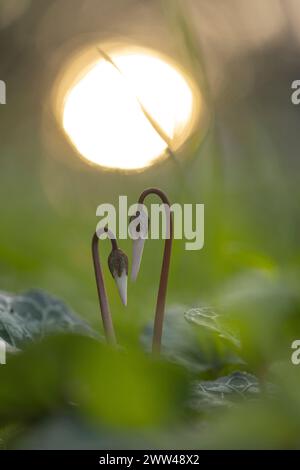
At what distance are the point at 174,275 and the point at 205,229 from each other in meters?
0.25

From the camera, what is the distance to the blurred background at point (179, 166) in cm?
142

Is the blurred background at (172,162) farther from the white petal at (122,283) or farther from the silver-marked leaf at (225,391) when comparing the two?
the silver-marked leaf at (225,391)

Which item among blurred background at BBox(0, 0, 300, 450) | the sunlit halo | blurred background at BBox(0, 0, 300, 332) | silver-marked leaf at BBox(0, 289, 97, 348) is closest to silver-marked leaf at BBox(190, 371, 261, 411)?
blurred background at BBox(0, 0, 300, 450)

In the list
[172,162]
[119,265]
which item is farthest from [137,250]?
[172,162]

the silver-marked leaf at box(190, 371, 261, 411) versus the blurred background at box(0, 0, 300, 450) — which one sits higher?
the blurred background at box(0, 0, 300, 450)

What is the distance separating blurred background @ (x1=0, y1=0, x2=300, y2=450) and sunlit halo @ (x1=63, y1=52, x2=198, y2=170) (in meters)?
0.17

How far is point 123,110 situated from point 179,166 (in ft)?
12.0

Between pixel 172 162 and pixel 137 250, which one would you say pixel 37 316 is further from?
pixel 172 162

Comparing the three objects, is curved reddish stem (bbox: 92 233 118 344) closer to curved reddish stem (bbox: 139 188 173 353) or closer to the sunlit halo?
curved reddish stem (bbox: 139 188 173 353)

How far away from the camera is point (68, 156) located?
235 inches

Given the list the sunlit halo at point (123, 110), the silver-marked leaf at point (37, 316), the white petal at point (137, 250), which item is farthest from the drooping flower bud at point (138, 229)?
the sunlit halo at point (123, 110)

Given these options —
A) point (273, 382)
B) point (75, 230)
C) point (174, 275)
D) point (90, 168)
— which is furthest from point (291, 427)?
point (90, 168)

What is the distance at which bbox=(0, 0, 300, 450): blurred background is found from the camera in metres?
1.42

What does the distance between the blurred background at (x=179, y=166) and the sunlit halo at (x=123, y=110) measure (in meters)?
0.17
